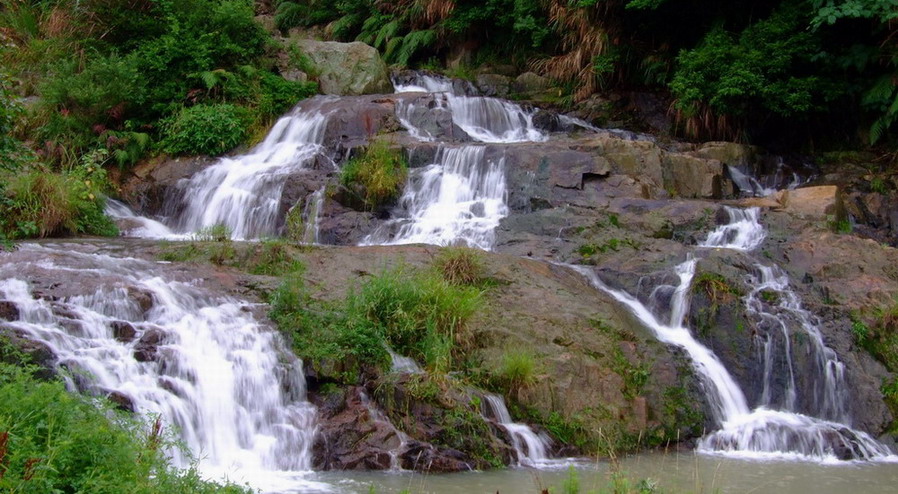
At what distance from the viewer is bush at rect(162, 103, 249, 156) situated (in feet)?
50.0

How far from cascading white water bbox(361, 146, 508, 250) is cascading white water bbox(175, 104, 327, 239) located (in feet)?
6.89

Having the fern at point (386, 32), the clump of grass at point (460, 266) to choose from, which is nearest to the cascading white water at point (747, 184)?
the clump of grass at point (460, 266)

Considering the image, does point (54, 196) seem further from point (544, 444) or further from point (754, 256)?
point (754, 256)

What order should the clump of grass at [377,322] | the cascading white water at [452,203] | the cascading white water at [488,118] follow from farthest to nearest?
the cascading white water at [488,118]
the cascading white water at [452,203]
the clump of grass at [377,322]

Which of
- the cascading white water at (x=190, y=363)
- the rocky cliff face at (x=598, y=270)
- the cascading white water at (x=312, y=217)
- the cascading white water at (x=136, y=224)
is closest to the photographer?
the cascading white water at (x=190, y=363)

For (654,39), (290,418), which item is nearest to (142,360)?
(290,418)

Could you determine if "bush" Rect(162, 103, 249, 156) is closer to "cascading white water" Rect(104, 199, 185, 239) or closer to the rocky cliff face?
the rocky cliff face

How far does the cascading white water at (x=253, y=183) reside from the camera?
13.4m

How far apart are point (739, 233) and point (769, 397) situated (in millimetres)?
3313

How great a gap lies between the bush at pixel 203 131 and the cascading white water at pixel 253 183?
419 mm

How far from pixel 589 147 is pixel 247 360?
26.5 feet

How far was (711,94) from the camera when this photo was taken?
16.0m

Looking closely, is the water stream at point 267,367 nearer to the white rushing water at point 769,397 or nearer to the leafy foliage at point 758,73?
the white rushing water at point 769,397

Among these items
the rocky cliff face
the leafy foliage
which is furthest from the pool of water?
the leafy foliage
